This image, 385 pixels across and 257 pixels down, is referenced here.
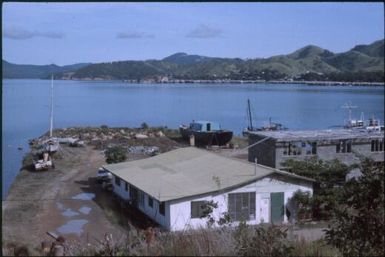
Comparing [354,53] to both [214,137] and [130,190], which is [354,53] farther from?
[130,190]

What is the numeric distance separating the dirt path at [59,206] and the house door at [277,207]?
4.32 m

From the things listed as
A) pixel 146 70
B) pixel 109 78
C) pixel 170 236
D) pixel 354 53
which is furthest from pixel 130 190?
pixel 109 78

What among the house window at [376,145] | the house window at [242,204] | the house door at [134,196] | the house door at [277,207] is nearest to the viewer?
the house window at [242,204]

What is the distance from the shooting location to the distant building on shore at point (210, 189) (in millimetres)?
13898

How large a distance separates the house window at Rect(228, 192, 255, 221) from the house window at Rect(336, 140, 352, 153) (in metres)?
5.28

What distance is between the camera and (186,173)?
16.0 m

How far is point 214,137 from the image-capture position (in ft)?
124

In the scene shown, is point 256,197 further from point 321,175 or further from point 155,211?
point 321,175

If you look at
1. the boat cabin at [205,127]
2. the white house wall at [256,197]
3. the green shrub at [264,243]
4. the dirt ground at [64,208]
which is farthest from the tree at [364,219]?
the boat cabin at [205,127]

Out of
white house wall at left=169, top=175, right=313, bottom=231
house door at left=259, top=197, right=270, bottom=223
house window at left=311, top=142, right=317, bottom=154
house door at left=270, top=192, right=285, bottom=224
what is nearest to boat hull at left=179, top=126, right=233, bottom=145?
house window at left=311, top=142, right=317, bottom=154

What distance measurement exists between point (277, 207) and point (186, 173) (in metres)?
2.78

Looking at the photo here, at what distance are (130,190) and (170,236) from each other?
14.3 metres

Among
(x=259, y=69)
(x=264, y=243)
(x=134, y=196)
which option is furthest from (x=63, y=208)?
(x=259, y=69)

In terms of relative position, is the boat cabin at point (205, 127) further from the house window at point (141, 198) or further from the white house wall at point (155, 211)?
the house window at point (141, 198)
